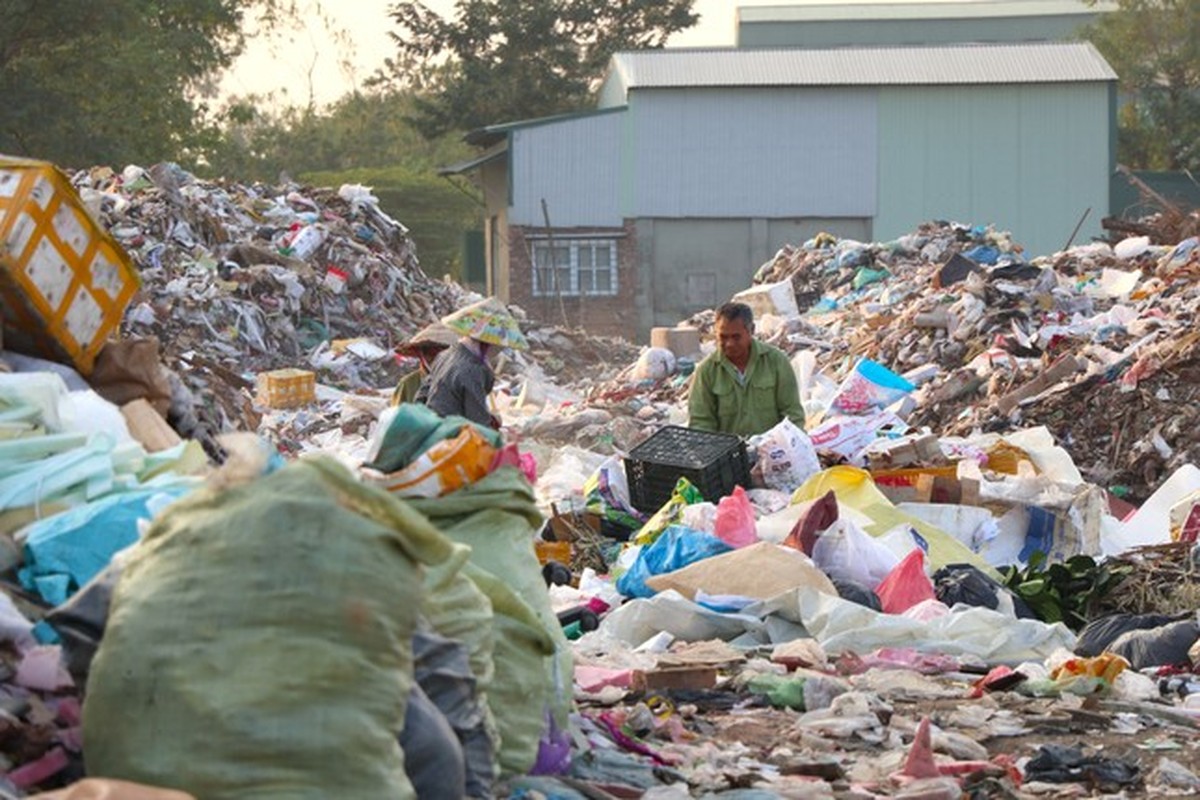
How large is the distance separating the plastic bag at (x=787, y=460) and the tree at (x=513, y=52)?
3833cm

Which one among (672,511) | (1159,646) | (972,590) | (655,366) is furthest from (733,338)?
(655,366)

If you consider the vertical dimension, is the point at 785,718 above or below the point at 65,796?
below

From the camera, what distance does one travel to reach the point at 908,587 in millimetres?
8062

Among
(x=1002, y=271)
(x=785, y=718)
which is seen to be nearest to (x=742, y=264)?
(x=1002, y=271)

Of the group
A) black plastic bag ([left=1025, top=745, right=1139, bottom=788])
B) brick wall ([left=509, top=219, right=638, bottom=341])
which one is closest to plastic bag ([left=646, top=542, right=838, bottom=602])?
black plastic bag ([left=1025, top=745, right=1139, bottom=788])

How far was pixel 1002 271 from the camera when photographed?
1945 cm

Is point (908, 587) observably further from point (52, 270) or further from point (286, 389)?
point (286, 389)

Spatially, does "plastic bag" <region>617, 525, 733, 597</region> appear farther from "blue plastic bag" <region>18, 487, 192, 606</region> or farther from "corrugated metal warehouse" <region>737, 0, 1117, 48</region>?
"corrugated metal warehouse" <region>737, 0, 1117, 48</region>

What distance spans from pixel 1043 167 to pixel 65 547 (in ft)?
122

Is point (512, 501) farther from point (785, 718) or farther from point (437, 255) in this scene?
point (437, 255)

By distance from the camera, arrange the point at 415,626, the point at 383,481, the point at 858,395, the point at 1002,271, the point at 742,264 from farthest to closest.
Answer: the point at 742,264, the point at 1002,271, the point at 858,395, the point at 383,481, the point at 415,626

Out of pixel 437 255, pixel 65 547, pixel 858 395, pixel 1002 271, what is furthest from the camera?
pixel 437 255

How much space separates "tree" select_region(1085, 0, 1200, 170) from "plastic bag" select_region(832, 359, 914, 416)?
30576 millimetres

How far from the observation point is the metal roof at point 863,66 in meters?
39.8
